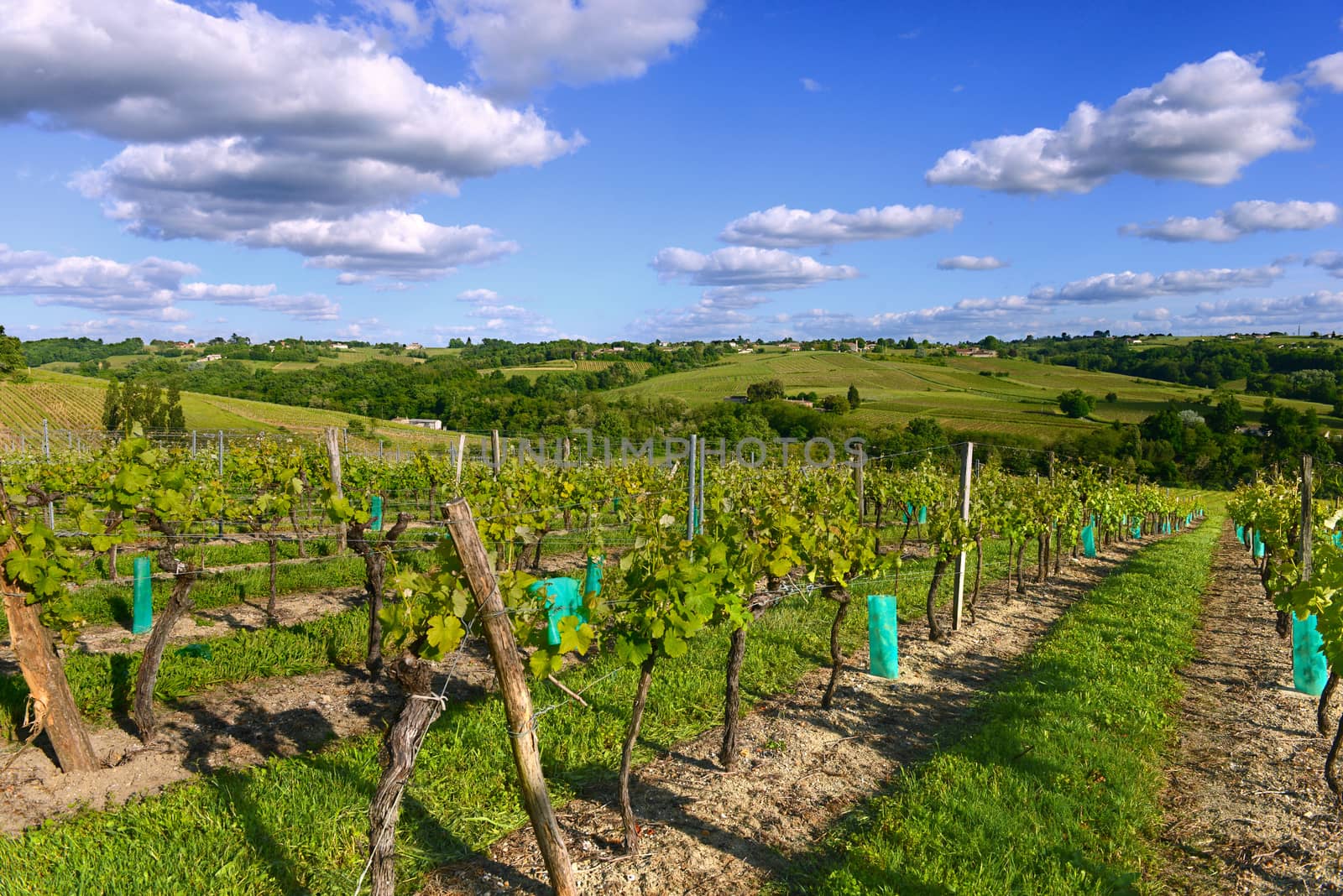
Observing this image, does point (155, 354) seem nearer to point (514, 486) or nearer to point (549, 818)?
point (514, 486)

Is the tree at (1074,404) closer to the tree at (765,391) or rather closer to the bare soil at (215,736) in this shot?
the tree at (765,391)

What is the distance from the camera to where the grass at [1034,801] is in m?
4.01

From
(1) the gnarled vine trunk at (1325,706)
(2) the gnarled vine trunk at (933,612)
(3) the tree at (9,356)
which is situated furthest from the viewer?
(3) the tree at (9,356)

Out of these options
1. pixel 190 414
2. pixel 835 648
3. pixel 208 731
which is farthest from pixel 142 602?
pixel 190 414

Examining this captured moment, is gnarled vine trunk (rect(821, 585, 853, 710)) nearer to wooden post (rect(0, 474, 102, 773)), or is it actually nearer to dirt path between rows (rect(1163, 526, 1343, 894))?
dirt path between rows (rect(1163, 526, 1343, 894))

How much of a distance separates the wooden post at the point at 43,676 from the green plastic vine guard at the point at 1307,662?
32.3 ft

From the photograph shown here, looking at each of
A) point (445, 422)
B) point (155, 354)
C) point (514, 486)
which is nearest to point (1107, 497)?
point (514, 486)

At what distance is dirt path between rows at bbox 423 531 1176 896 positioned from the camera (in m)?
4.09

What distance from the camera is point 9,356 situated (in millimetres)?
62781

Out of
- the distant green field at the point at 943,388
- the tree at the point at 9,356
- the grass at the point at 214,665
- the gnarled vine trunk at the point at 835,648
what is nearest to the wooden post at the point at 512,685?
the gnarled vine trunk at the point at 835,648

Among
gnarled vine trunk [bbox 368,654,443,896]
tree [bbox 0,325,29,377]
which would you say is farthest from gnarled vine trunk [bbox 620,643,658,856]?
tree [bbox 0,325,29,377]

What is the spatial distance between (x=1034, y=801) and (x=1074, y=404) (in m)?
70.3

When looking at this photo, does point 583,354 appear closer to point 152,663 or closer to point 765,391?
point 765,391

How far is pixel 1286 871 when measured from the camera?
4.21 metres
